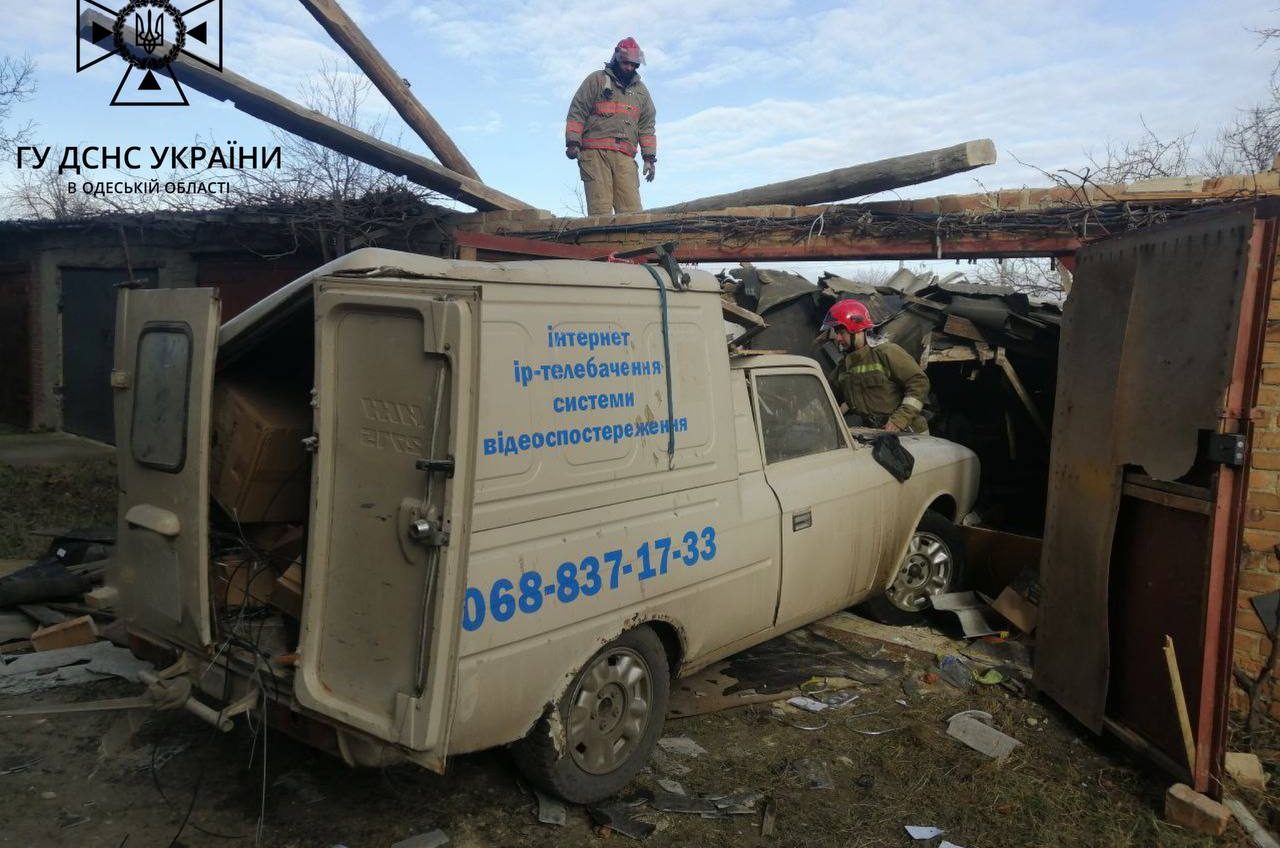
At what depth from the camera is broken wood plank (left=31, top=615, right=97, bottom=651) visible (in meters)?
4.91

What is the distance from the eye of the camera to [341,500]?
297 cm

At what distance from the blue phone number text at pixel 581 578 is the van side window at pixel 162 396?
4.50 feet

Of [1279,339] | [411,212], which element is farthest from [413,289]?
[411,212]

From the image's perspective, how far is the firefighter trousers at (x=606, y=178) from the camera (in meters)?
9.05

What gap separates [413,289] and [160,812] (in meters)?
2.33

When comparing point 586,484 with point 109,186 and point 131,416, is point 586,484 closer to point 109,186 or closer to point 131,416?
point 131,416

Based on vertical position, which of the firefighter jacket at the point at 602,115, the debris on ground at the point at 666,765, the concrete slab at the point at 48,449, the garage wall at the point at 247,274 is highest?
the firefighter jacket at the point at 602,115

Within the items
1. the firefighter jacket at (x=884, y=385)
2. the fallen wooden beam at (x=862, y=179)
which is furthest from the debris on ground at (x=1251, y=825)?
the fallen wooden beam at (x=862, y=179)

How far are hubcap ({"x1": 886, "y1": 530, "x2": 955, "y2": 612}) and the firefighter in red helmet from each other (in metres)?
1.06

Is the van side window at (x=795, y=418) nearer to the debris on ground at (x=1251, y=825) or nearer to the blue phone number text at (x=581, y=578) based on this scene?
the blue phone number text at (x=581, y=578)

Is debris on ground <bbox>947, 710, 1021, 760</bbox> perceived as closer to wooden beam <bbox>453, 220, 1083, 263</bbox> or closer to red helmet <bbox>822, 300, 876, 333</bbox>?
red helmet <bbox>822, 300, 876, 333</bbox>

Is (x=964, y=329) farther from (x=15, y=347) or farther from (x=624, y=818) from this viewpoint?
(x=15, y=347)

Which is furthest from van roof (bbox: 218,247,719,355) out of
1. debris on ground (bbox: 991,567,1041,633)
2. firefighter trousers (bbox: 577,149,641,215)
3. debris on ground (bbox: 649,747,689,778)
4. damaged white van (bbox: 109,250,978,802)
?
firefighter trousers (bbox: 577,149,641,215)

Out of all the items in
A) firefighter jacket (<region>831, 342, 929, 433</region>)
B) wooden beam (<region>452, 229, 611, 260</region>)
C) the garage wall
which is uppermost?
wooden beam (<region>452, 229, 611, 260</region>)
